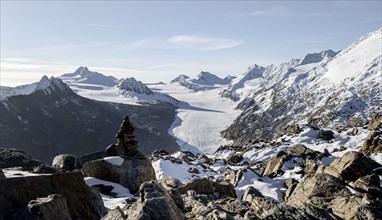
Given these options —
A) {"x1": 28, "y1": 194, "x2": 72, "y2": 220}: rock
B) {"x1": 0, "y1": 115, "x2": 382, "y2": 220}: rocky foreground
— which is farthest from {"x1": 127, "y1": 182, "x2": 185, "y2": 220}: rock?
{"x1": 28, "y1": 194, "x2": 72, "y2": 220}: rock

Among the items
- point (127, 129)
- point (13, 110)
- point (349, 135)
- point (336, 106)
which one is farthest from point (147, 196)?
point (13, 110)

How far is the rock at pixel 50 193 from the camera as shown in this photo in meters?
13.3

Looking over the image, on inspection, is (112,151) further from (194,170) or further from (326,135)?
(326,135)

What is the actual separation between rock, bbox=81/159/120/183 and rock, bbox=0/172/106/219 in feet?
33.0

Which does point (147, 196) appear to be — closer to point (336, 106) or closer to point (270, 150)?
point (270, 150)

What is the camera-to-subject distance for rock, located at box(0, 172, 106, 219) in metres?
13.3

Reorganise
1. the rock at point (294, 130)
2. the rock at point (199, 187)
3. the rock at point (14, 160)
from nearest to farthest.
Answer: the rock at point (14, 160) → the rock at point (199, 187) → the rock at point (294, 130)

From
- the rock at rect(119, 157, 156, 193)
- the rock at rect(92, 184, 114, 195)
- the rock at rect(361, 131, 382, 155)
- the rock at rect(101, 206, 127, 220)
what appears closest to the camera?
the rock at rect(101, 206, 127, 220)

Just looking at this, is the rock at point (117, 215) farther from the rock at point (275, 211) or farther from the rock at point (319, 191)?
the rock at point (319, 191)

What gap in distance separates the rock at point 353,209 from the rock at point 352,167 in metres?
8.96

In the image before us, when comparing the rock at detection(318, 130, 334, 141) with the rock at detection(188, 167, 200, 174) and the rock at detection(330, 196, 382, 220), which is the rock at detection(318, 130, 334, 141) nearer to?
the rock at detection(188, 167, 200, 174)

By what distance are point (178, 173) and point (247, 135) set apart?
143913 millimetres

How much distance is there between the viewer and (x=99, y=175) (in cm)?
2736

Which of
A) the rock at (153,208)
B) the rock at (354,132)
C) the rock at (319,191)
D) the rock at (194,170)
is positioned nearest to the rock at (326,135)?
the rock at (354,132)
